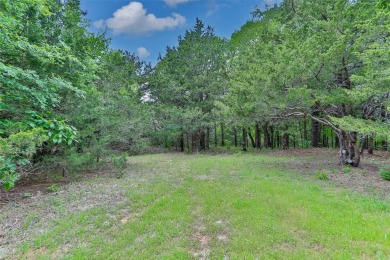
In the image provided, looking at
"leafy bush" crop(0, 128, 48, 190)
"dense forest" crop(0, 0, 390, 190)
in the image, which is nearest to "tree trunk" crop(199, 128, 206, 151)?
"dense forest" crop(0, 0, 390, 190)

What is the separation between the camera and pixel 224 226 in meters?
4.31

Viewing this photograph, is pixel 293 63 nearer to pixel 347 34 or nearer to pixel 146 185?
pixel 347 34

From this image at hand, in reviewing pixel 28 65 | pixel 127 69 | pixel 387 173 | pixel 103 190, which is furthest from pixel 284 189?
pixel 127 69

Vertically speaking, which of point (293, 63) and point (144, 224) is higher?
point (293, 63)

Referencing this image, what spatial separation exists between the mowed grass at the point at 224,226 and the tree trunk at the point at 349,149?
3724 millimetres

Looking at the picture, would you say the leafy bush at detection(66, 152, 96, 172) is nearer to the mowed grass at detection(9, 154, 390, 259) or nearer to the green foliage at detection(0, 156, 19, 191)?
the mowed grass at detection(9, 154, 390, 259)

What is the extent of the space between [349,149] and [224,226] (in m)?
8.01

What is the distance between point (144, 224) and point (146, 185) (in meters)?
2.75

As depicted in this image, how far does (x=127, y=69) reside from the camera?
19.9 meters

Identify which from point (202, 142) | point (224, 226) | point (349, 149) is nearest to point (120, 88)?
point (202, 142)

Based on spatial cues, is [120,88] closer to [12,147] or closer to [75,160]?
[75,160]

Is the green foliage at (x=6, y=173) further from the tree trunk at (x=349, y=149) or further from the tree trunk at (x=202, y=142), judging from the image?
the tree trunk at (x=202, y=142)

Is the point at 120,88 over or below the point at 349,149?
over

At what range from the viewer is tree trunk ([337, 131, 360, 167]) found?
9.12 m
